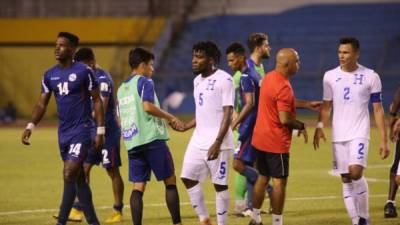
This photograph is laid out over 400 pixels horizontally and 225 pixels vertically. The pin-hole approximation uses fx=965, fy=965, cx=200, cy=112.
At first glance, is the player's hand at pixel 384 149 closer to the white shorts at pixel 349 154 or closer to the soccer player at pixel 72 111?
the white shorts at pixel 349 154

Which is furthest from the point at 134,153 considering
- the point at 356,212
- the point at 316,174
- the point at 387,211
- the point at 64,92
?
the point at 316,174

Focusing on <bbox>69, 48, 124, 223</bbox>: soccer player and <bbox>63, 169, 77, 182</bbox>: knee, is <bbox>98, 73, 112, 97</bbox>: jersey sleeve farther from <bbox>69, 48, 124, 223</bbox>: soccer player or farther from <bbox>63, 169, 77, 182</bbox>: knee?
<bbox>63, 169, 77, 182</bbox>: knee

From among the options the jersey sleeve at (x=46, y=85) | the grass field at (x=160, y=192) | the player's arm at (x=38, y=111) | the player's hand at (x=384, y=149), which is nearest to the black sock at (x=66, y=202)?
the player's arm at (x=38, y=111)

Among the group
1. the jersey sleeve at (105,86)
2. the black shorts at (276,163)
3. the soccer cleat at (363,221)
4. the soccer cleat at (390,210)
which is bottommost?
the soccer cleat at (390,210)

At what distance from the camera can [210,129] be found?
10.9 metres

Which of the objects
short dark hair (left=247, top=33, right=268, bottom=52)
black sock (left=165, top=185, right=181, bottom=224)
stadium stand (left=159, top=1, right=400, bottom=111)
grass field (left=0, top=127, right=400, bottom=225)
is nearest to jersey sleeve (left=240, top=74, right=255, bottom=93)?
short dark hair (left=247, top=33, right=268, bottom=52)

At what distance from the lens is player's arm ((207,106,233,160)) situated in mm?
10719

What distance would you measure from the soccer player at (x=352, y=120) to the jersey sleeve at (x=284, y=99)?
751 millimetres

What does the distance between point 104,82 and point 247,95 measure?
1959mm

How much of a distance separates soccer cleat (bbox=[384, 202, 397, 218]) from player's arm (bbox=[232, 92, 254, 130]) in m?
2.30

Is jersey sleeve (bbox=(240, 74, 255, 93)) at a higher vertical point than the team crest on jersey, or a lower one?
lower

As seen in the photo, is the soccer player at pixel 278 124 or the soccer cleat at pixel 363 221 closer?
the soccer player at pixel 278 124

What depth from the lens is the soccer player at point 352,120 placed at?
1141 cm

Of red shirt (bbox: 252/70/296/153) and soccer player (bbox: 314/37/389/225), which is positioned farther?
soccer player (bbox: 314/37/389/225)
